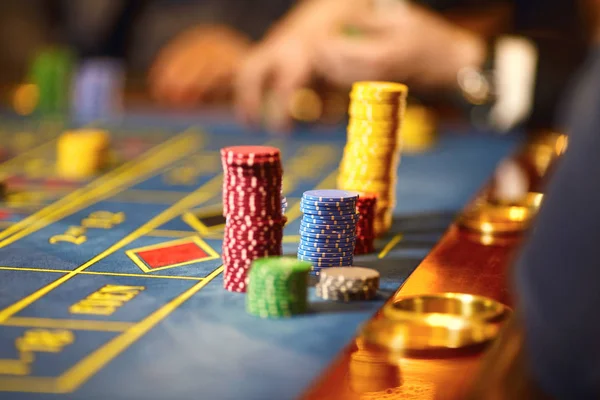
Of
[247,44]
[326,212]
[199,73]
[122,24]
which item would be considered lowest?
[326,212]

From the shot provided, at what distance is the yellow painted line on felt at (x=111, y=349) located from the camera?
62.8 inches

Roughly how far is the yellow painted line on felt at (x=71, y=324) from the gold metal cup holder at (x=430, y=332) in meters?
0.49

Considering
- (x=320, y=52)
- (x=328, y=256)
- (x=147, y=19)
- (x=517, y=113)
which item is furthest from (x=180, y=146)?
(x=147, y=19)

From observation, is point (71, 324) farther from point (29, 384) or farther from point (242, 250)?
point (242, 250)

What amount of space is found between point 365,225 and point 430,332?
76 cm

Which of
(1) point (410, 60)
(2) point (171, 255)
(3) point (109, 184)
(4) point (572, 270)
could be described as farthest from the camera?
(1) point (410, 60)

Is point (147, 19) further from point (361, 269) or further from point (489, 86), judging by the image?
point (361, 269)

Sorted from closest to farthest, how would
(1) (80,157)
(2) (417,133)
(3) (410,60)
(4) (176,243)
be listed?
(4) (176,243) < (1) (80,157) < (2) (417,133) < (3) (410,60)

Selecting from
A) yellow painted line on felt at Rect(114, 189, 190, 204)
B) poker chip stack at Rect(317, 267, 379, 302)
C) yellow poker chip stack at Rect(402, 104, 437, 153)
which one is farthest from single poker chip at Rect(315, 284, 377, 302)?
yellow poker chip stack at Rect(402, 104, 437, 153)

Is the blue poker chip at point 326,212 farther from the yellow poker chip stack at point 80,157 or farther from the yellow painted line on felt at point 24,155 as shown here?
the yellow painted line on felt at point 24,155

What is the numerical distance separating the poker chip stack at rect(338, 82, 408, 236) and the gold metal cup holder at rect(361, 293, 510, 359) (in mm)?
908

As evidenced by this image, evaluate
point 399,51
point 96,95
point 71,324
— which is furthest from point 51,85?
point 71,324

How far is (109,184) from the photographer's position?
11.8 ft

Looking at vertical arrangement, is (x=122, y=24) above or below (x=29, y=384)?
above
